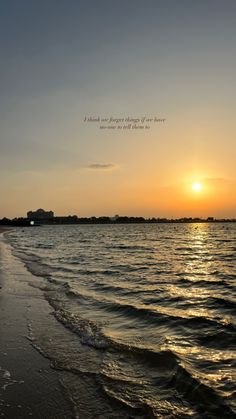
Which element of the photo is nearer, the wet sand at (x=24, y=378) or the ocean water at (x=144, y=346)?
the wet sand at (x=24, y=378)

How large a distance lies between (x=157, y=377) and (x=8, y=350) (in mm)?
3591

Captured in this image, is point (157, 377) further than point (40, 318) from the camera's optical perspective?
No

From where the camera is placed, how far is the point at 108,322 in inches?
511

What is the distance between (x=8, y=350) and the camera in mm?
9273

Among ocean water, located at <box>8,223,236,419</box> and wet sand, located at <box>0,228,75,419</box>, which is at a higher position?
wet sand, located at <box>0,228,75,419</box>

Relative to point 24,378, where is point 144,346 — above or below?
below

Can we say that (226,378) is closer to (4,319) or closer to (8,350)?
(8,350)

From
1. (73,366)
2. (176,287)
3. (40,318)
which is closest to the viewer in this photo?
(73,366)

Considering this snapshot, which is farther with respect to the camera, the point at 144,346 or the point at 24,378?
the point at 144,346

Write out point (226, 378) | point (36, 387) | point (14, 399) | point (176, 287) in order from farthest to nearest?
point (176, 287) → point (226, 378) → point (36, 387) → point (14, 399)

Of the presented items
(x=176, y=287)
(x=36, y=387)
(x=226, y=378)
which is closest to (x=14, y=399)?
(x=36, y=387)

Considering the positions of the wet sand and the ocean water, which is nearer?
the wet sand

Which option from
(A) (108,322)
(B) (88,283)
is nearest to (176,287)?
(B) (88,283)

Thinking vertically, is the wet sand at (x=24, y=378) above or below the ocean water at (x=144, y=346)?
above
